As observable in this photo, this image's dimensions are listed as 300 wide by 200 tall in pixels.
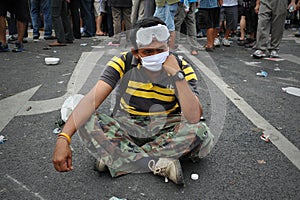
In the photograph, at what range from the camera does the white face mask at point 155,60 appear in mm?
2223

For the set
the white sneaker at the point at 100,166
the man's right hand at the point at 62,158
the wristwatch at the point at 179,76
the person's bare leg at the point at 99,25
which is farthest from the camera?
the person's bare leg at the point at 99,25

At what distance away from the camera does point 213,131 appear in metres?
3.07

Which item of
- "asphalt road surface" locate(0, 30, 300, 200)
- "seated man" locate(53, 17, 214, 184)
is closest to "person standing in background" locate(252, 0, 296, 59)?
"asphalt road surface" locate(0, 30, 300, 200)

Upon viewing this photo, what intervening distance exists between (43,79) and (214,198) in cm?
342

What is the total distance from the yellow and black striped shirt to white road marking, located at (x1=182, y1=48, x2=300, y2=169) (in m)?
0.93

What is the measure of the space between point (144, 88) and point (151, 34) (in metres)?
0.41

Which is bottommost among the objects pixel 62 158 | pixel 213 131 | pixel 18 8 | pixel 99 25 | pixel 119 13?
pixel 213 131

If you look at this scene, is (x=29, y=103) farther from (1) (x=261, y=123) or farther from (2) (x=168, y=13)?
(2) (x=168, y=13)

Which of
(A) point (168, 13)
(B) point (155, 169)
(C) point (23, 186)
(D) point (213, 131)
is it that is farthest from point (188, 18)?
(C) point (23, 186)

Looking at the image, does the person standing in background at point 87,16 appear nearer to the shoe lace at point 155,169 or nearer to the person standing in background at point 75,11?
the person standing in background at point 75,11

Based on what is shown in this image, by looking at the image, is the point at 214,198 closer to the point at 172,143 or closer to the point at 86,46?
the point at 172,143

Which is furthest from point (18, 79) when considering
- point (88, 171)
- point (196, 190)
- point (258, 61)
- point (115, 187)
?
point (258, 61)

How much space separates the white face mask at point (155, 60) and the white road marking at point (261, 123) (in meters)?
1.24

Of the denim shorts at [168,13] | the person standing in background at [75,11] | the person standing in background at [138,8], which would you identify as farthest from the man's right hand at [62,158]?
the person standing in background at [75,11]
